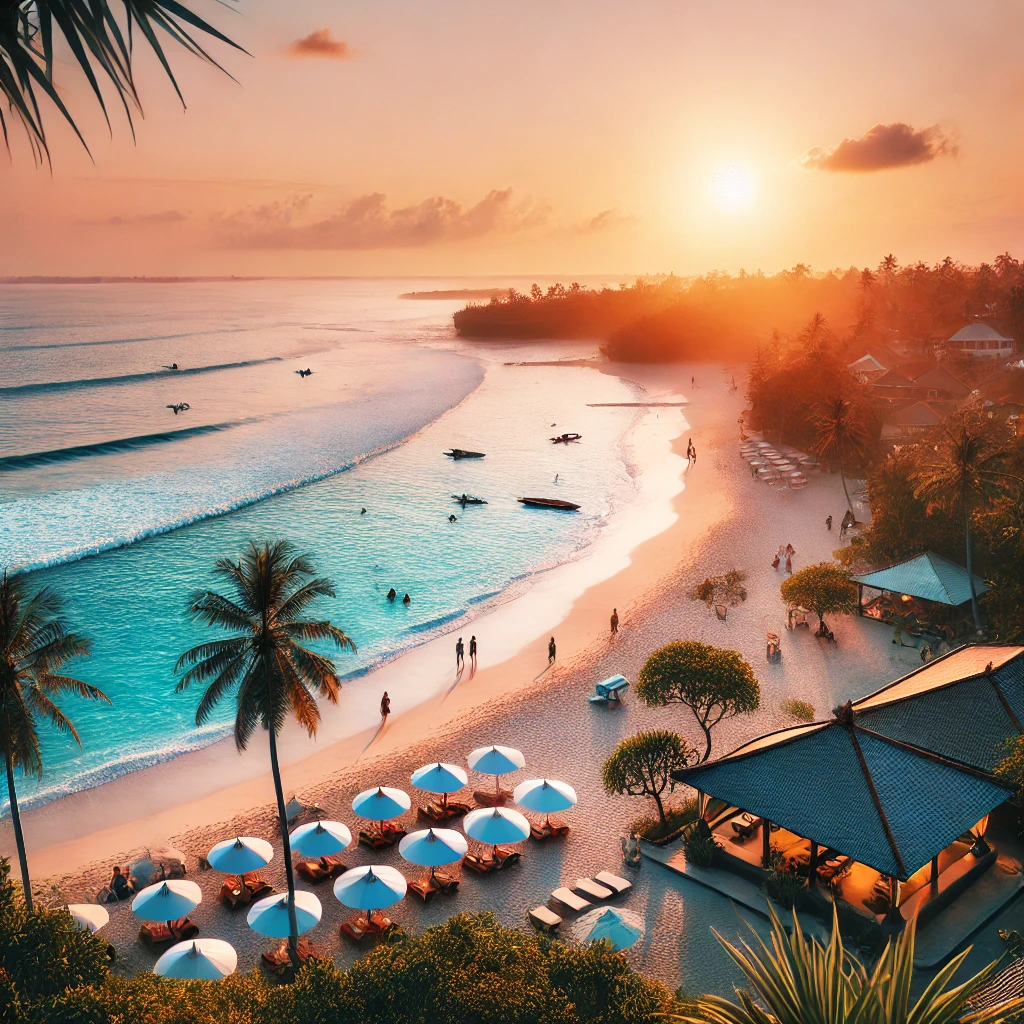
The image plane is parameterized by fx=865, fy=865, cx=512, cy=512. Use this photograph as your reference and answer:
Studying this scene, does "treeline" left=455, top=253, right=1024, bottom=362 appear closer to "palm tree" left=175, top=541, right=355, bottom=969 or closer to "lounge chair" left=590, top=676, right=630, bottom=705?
"lounge chair" left=590, top=676, right=630, bottom=705

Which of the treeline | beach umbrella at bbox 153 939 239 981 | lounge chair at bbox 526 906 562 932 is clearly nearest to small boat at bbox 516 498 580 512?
lounge chair at bbox 526 906 562 932

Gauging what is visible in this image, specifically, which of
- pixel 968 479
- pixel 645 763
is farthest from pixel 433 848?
pixel 968 479

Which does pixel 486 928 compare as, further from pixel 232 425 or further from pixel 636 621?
pixel 232 425

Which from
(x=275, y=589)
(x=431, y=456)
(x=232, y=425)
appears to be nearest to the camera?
(x=275, y=589)

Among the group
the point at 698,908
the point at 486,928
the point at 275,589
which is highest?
the point at 275,589

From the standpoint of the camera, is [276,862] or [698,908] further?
[276,862]

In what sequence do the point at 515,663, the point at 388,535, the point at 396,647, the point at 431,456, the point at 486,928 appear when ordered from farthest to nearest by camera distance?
the point at 431,456, the point at 388,535, the point at 396,647, the point at 515,663, the point at 486,928

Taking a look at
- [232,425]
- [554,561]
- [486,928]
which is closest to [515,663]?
[554,561]
